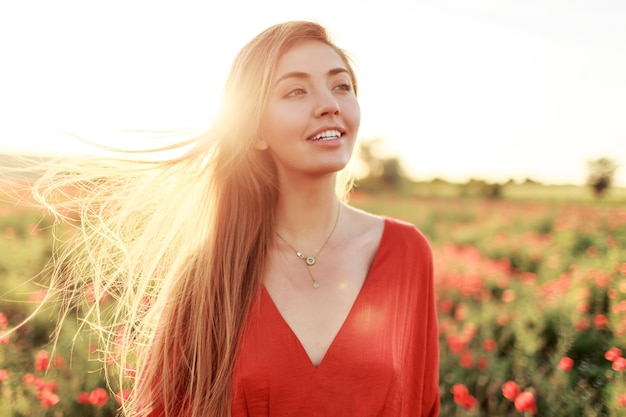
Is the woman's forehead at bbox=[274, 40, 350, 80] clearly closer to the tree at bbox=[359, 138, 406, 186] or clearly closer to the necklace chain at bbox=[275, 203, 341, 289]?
the necklace chain at bbox=[275, 203, 341, 289]

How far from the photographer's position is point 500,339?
203 inches

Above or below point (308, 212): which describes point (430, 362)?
below

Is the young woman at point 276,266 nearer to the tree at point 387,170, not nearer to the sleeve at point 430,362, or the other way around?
the sleeve at point 430,362

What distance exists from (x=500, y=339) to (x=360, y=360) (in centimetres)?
301

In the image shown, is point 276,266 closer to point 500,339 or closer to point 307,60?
point 307,60

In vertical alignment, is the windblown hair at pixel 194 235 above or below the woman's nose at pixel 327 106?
below

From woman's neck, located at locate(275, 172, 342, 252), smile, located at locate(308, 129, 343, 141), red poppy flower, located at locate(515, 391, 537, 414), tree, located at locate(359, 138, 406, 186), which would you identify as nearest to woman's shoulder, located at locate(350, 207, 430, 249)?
woman's neck, located at locate(275, 172, 342, 252)

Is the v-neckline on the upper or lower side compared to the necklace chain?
lower

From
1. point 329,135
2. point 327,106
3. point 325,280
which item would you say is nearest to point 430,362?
point 325,280

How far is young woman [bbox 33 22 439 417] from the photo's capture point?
2.53 metres

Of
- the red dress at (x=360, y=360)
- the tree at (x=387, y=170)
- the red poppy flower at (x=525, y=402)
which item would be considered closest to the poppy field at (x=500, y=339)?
the red poppy flower at (x=525, y=402)

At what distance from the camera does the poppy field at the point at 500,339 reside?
144 inches

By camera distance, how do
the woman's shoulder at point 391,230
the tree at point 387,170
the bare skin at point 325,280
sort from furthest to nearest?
the tree at point 387,170
the woman's shoulder at point 391,230
the bare skin at point 325,280

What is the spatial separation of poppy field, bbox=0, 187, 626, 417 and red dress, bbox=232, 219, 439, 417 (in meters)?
0.62
